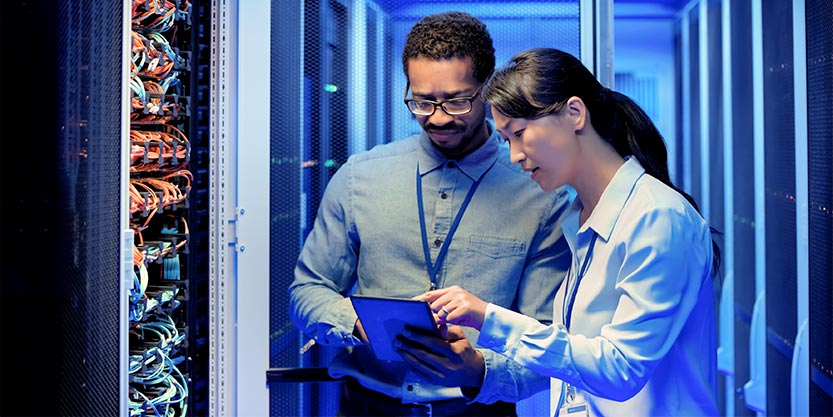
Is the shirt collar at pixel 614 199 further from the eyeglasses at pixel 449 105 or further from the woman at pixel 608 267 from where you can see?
the eyeglasses at pixel 449 105

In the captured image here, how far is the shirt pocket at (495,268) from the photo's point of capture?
6.35 feet

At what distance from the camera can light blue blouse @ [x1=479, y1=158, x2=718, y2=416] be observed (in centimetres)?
150

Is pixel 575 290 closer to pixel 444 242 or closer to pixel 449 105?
pixel 444 242

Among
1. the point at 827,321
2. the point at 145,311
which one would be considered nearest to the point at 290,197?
the point at 145,311

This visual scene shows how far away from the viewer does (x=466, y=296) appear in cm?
167

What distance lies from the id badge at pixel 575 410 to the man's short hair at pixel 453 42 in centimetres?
80

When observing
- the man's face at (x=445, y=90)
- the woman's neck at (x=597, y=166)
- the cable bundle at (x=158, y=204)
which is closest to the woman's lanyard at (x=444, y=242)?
the man's face at (x=445, y=90)

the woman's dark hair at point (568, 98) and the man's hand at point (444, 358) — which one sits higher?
A: the woman's dark hair at point (568, 98)

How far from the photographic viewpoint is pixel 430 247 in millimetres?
1987

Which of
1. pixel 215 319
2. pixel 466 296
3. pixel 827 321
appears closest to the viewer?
pixel 466 296

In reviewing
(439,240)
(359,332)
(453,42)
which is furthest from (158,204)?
(453,42)

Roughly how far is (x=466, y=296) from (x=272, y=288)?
906 millimetres

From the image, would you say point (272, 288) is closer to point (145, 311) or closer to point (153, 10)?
point (145, 311)

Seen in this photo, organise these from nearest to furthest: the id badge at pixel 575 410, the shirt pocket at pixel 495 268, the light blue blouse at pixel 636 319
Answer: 1. the light blue blouse at pixel 636 319
2. the id badge at pixel 575 410
3. the shirt pocket at pixel 495 268
